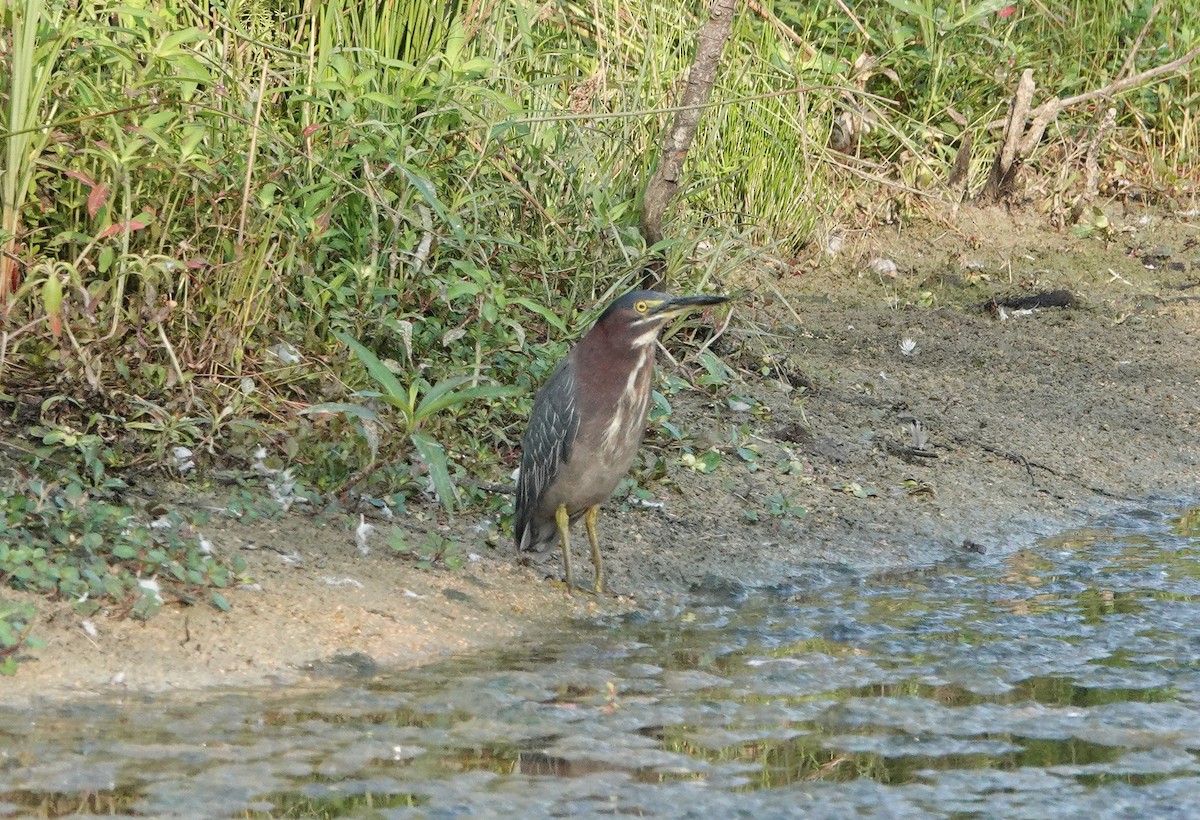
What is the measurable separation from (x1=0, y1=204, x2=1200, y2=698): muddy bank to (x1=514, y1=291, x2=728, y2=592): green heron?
0.21 m

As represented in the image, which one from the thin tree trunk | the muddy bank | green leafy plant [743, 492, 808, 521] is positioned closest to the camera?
the muddy bank

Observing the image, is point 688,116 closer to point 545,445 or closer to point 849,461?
point 849,461

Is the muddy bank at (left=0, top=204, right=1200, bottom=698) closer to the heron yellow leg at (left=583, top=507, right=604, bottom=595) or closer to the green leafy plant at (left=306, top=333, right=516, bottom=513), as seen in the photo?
the heron yellow leg at (left=583, top=507, right=604, bottom=595)

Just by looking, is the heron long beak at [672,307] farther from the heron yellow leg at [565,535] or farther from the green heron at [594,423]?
the heron yellow leg at [565,535]

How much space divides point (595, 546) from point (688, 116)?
213 cm

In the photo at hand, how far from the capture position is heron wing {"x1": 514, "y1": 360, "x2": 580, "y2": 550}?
4887 mm

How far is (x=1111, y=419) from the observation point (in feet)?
22.3

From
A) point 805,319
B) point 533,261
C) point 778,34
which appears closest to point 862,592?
point 533,261

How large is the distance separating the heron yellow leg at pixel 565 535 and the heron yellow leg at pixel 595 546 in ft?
0.23

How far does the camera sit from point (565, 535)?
4918mm

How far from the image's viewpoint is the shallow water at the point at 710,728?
10.1 ft

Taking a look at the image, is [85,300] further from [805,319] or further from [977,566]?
[805,319]

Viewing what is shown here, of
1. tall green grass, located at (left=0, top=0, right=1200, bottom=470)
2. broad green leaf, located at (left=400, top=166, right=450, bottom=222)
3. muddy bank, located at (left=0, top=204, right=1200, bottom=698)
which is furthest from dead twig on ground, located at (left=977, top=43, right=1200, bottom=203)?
broad green leaf, located at (left=400, top=166, right=450, bottom=222)

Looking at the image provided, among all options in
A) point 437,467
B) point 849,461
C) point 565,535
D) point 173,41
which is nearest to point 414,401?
point 437,467
